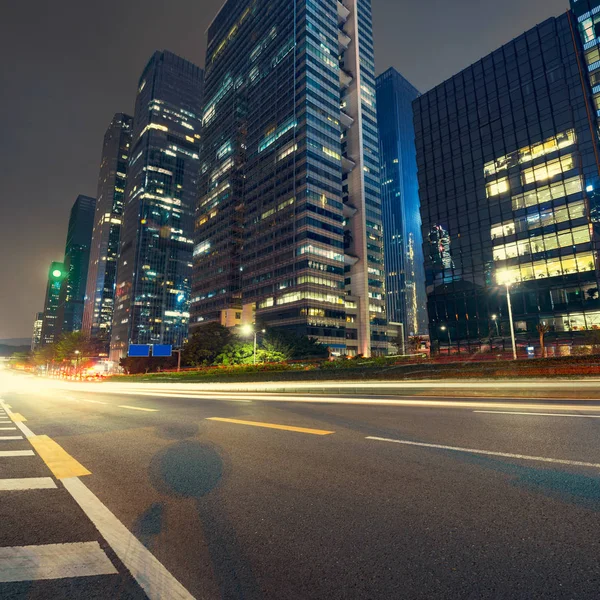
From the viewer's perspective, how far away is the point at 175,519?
3.40 metres

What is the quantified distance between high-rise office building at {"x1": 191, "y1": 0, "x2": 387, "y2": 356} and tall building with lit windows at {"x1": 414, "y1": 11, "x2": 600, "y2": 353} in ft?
100

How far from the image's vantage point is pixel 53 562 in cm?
259

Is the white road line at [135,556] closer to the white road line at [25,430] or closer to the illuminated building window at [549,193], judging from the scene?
the white road line at [25,430]

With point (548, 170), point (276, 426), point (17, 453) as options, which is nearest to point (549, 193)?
point (548, 170)

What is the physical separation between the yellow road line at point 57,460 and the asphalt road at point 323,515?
0.06 metres

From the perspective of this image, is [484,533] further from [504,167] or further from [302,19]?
[302,19]

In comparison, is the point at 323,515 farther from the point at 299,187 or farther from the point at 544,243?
the point at 299,187

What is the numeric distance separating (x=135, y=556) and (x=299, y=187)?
3806 inches

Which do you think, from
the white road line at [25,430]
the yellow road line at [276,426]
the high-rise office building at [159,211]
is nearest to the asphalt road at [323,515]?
the yellow road line at [276,426]

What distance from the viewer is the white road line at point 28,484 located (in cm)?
443

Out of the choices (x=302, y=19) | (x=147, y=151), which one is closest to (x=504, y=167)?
(x=302, y=19)

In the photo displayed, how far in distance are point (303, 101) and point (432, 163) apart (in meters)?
46.6

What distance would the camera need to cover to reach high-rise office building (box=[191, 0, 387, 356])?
91875 millimetres

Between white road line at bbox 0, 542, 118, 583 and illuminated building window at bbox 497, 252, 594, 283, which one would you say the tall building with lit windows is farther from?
white road line at bbox 0, 542, 118, 583
